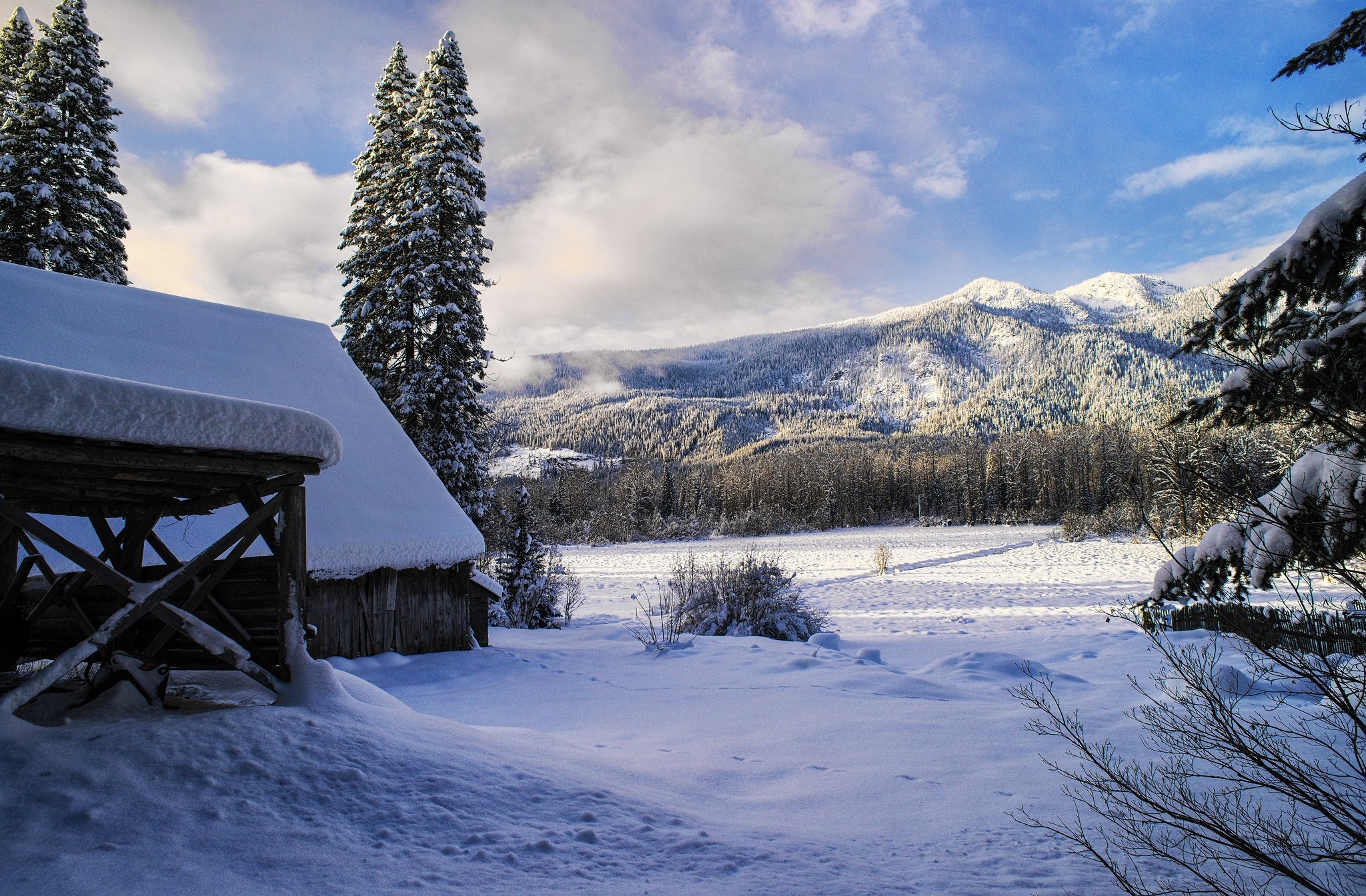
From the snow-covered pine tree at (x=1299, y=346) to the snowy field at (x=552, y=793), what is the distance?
5.67ft

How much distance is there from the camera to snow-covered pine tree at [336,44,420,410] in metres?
15.3

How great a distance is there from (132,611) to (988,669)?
8.44 meters

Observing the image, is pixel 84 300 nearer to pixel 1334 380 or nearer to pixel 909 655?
pixel 1334 380

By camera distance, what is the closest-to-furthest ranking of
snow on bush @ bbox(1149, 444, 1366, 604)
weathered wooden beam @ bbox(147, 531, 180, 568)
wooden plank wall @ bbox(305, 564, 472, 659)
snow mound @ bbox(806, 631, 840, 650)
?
snow on bush @ bbox(1149, 444, 1366, 604)
weathered wooden beam @ bbox(147, 531, 180, 568)
wooden plank wall @ bbox(305, 564, 472, 659)
snow mound @ bbox(806, 631, 840, 650)

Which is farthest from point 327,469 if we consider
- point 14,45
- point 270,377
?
point 14,45

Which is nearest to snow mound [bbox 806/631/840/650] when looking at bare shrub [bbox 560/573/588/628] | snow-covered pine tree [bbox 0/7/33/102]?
bare shrub [bbox 560/573/588/628]

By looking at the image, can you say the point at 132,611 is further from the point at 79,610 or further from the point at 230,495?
the point at 79,610

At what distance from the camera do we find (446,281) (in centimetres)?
1504

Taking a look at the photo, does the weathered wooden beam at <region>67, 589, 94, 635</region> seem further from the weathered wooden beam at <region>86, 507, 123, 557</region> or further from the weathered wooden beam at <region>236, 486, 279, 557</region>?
the weathered wooden beam at <region>236, 486, 279, 557</region>

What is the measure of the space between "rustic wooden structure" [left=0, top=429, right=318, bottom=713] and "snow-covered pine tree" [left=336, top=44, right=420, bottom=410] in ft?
36.7

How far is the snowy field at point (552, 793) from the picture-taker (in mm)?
2414

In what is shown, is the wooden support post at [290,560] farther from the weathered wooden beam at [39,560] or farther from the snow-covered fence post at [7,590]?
the snow-covered fence post at [7,590]

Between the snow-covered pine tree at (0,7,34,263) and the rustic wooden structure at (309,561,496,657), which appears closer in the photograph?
the rustic wooden structure at (309,561,496,657)

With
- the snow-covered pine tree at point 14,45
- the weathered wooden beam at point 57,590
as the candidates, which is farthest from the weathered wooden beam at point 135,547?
the snow-covered pine tree at point 14,45
